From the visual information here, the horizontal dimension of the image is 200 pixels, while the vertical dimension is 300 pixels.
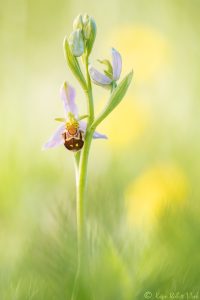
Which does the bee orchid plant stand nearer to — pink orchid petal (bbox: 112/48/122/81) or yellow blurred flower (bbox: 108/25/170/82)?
pink orchid petal (bbox: 112/48/122/81)

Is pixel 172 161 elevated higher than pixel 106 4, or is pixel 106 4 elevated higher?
pixel 106 4

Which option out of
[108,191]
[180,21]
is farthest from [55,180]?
[180,21]

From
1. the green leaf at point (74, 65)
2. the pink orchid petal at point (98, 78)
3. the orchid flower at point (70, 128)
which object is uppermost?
the green leaf at point (74, 65)

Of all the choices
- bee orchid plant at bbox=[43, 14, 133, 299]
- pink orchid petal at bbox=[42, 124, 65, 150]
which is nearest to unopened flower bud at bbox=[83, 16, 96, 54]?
bee orchid plant at bbox=[43, 14, 133, 299]

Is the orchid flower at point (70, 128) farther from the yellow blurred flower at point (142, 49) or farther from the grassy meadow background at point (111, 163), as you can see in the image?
the yellow blurred flower at point (142, 49)

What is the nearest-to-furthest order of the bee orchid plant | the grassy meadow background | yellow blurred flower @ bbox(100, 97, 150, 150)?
the grassy meadow background → the bee orchid plant → yellow blurred flower @ bbox(100, 97, 150, 150)

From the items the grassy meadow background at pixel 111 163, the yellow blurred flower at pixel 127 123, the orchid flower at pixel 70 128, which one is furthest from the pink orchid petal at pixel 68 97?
the yellow blurred flower at pixel 127 123

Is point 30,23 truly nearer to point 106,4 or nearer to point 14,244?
point 106,4
